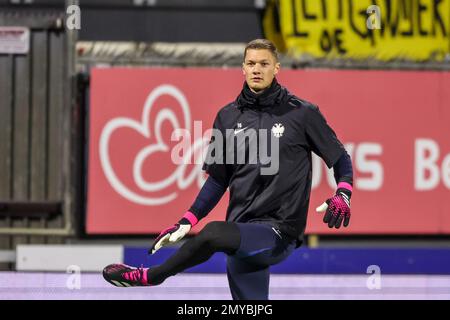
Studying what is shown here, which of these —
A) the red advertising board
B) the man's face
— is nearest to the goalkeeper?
the man's face

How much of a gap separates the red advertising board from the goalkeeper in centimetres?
659

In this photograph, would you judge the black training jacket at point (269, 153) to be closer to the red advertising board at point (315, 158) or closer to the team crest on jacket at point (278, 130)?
the team crest on jacket at point (278, 130)

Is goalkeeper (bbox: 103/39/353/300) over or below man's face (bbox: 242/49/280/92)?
below

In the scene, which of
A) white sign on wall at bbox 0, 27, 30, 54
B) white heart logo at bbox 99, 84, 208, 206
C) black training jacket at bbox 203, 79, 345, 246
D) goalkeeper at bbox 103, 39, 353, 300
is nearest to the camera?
goalkeeper at bbox 103, 39, 353, 300

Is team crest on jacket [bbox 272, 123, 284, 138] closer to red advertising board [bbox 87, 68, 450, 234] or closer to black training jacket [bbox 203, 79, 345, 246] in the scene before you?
black training jacket [bbox 203, 79, 345, 246]

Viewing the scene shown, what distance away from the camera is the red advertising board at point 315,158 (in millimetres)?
12484

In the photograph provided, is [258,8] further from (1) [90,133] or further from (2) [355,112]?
(1) [90,133]

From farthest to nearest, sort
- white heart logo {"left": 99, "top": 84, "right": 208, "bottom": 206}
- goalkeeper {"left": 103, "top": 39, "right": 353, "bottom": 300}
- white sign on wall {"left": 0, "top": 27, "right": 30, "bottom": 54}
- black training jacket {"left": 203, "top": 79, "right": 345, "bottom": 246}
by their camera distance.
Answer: white sign on wall {"left": 0, "top": 27, "right": 30, "bottom": 54} < white heart logo {"left": 99, "top": 84, "right": 208, "bottom": 206} < black training jacket {"left": 203, "top": 79, "right": 345, "bottom": 246} < goalkeeper {"left": 103, "top": 39, "right": 353, "bottom": 300}

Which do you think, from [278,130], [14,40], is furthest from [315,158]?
[278,130]

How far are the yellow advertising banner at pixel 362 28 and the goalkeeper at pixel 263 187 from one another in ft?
24.2

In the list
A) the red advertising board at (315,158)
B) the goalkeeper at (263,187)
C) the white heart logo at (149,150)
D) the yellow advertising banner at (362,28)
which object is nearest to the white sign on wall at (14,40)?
the red advertising board at (315,158)

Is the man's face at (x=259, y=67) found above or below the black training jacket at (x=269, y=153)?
above

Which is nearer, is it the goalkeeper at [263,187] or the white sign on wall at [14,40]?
the goalkeeper at [263,187]

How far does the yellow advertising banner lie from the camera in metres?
12.8
